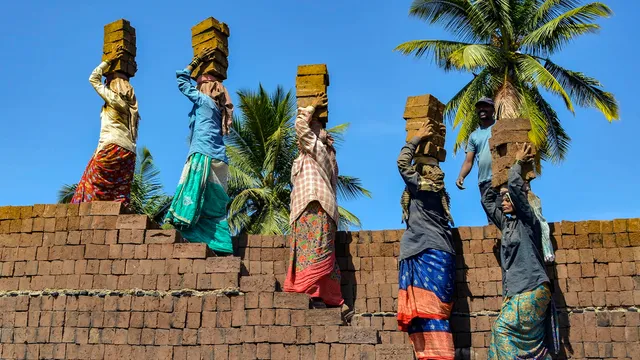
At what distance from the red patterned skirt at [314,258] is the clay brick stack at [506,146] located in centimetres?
186

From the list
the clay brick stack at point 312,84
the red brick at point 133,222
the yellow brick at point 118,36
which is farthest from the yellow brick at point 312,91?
the yellow brick at point 118,36

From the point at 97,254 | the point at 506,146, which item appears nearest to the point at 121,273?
the point at 97,254

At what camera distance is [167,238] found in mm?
10844

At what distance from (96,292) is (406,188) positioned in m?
3.57

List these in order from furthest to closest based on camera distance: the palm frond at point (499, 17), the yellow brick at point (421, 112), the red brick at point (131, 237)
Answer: the palm frond at point (499, 17), the yellow brick at point (421, 112), the red brick at point (131, 237)

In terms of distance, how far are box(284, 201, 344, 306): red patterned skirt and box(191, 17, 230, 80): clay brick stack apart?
2.30 m

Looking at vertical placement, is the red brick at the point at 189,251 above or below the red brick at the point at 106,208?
below

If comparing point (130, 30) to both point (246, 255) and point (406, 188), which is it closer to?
point (246, 255)

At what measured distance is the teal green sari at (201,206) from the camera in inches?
442

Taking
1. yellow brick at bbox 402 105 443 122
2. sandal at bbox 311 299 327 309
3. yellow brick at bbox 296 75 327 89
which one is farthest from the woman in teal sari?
yellow brick at bbox 402 105 443 122

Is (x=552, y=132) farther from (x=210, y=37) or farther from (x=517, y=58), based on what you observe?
(x=210, y=37)

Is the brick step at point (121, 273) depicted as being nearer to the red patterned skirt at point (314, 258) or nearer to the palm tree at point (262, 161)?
the red patterned skirt at point (314, 258)

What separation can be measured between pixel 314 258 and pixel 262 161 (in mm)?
10666

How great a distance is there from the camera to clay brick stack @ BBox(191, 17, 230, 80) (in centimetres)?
1195
